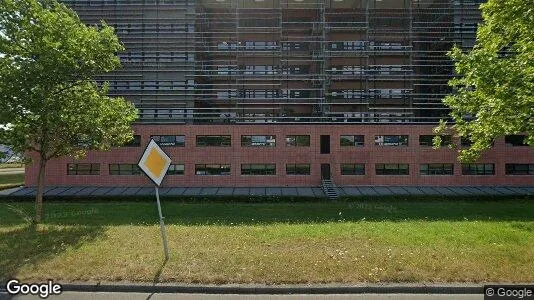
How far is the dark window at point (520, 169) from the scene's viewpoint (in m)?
34.4

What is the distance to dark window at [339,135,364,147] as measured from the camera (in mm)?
34906

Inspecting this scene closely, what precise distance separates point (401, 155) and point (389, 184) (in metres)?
3.01

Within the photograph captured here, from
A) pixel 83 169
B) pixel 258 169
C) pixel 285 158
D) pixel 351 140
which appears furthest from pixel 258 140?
pixel 83 169

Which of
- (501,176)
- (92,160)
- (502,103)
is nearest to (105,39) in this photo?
(502,103)

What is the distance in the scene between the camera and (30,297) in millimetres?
5996

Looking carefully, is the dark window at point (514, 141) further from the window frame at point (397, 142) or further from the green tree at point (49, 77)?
the green tree at point (49, 77)

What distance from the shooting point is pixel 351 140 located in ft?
115

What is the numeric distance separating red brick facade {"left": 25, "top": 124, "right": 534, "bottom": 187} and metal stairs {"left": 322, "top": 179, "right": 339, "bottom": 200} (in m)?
0.81

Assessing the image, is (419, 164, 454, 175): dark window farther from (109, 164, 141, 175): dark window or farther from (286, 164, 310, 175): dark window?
(109, 164, 141, 175): dark window

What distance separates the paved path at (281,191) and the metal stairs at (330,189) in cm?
45

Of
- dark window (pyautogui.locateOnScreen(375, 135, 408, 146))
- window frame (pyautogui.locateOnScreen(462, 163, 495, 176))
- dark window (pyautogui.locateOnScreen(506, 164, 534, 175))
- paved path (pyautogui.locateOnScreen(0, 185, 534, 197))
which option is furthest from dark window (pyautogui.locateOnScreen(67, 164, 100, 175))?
dark window (pyautogui.locateOnScreen(506, 164, 534, 175))

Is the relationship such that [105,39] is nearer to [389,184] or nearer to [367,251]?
[367,251]

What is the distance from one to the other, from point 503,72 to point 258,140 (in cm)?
2625

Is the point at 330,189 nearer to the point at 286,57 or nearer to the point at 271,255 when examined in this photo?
the point at 286,57
